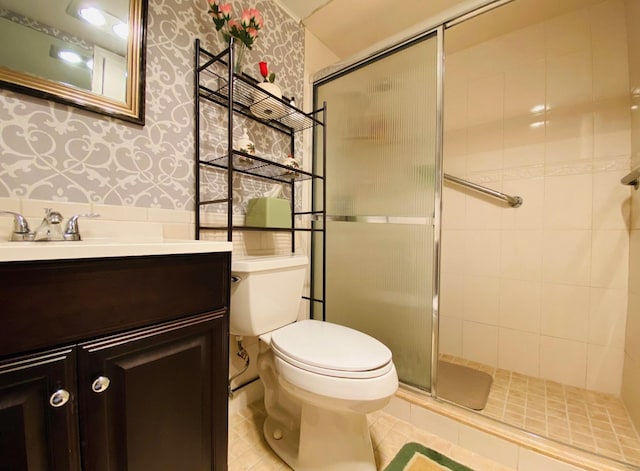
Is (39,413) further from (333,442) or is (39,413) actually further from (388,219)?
(388,219)

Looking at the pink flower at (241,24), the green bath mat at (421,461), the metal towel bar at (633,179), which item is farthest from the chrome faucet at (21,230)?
the metal towel bar at (633,179)

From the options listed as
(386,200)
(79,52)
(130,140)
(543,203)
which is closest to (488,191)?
(543,203)

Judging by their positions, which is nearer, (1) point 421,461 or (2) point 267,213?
(1) point 421,461

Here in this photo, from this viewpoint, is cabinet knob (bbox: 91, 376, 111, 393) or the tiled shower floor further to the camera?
the tiled shower floor

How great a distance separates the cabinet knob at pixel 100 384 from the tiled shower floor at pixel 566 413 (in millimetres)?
1407

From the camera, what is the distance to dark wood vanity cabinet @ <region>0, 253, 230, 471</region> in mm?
448

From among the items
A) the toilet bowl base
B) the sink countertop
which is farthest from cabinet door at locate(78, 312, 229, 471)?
the toilet bowl base

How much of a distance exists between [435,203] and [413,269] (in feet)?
1.06

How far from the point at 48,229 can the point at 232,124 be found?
2.04 ft

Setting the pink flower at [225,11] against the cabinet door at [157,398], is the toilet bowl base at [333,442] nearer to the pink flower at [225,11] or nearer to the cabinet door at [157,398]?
the cabinet door at [157,398]

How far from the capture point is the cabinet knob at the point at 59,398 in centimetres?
47

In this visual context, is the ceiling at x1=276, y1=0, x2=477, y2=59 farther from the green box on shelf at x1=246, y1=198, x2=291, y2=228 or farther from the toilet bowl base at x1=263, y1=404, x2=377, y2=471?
the toilet bowl base at x1=263, y1=404, x2=377, y2=471

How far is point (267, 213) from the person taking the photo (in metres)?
1.17

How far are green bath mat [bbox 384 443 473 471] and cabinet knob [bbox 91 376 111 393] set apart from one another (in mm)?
930
